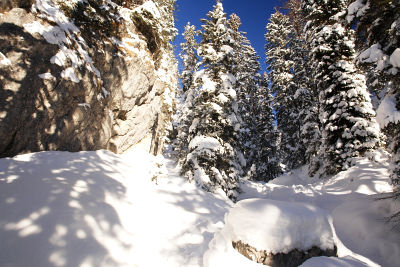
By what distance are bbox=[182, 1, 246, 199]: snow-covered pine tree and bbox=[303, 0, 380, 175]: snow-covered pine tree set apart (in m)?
6.00

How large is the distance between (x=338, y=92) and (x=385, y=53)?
7.81 metres

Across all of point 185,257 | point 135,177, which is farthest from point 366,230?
point 135,177

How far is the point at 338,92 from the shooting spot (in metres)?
13.2

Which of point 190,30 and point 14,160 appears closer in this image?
point 14,160

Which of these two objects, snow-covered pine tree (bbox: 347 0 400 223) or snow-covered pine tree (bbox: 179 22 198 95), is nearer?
snow-covered pine tree (bbox: 347 0 400 223)

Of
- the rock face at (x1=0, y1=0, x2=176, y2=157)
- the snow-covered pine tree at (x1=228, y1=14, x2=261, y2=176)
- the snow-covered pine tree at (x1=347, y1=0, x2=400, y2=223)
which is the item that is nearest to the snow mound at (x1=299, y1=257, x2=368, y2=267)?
the snow-covered pine tree at (x1=347, y1=0, x2=400, y2=223)

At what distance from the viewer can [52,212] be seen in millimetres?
4047

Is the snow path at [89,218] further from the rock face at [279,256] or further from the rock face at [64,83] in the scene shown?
the rock face at [279,256]

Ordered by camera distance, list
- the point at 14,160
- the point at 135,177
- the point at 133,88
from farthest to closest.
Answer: the point at 133,88, the point at 135,177, the point at 14,160

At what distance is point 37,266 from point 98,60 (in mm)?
9234

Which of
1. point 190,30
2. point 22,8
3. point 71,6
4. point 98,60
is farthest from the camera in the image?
point 190,30

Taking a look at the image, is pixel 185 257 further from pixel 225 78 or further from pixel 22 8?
pixel 225 78

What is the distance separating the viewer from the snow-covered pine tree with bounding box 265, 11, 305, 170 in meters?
24.0

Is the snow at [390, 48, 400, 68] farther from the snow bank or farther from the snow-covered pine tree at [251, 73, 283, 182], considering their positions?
the snow-covered pine tree at [251, 73, 283, 182]
